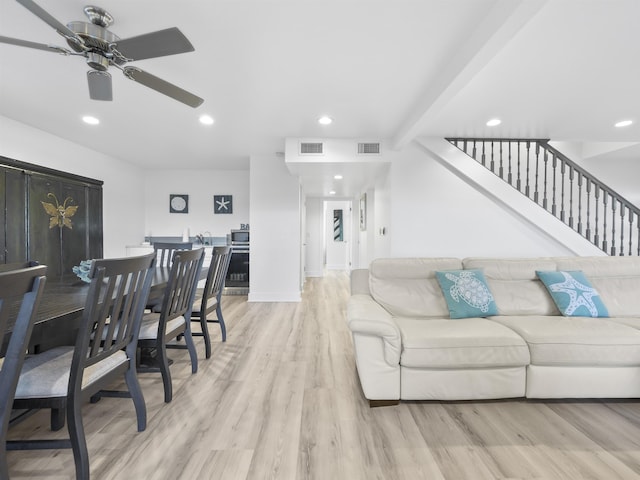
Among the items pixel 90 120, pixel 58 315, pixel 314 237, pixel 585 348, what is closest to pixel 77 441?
pixel 58 315

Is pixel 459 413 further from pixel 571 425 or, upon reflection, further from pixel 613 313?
pixel 613 313

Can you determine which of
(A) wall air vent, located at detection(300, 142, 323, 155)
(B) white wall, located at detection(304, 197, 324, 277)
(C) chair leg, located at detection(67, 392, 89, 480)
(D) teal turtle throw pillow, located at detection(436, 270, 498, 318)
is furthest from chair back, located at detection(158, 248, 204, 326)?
(B) white wall, located at detection(304, 197, 324, 277)

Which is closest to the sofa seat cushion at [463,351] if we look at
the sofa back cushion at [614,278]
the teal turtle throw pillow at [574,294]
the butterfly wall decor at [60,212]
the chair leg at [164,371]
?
the teal turtle throw pillow at [574,294]

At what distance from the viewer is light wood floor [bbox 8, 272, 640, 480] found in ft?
4.55

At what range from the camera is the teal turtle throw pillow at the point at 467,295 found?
232 centimetres

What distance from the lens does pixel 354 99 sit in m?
2.82

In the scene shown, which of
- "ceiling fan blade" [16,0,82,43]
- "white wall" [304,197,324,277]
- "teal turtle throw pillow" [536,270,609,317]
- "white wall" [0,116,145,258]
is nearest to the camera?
"ceiling fan blade" [16,0,82,43]

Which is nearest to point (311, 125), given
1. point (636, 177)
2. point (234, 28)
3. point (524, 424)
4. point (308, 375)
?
point (234, 28)

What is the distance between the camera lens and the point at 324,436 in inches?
64.1

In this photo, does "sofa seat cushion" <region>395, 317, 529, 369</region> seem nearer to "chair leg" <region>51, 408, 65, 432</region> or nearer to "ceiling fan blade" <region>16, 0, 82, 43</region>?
"chair leg" <region>51, 408, 65, 432</region>

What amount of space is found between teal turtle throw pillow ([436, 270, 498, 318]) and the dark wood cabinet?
177 inches

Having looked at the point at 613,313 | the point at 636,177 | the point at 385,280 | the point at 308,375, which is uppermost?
the point at 636,177

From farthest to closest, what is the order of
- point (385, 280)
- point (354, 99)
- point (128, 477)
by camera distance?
1. point (354, 99)
2. point (385, 280)
3. point (128, 477)

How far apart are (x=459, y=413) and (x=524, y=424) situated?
34cm
